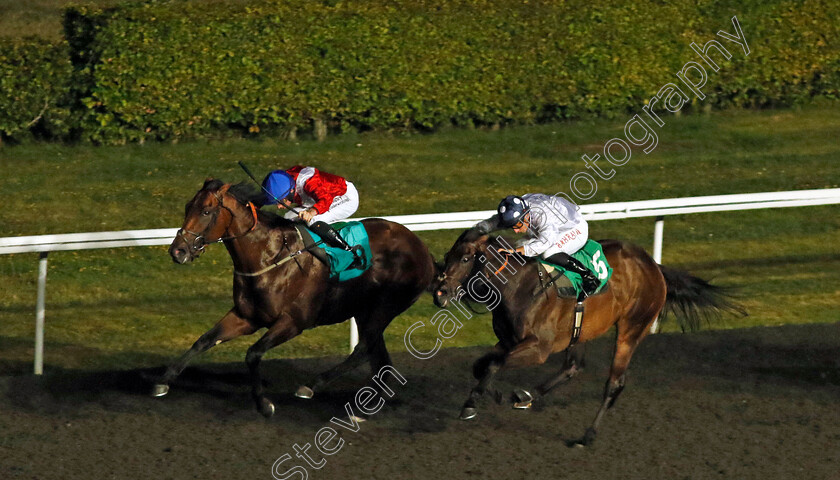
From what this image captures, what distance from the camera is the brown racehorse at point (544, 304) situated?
580cm

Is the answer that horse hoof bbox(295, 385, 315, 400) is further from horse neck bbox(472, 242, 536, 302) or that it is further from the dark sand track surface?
horse neck bbox(472, 242, 536, 302)

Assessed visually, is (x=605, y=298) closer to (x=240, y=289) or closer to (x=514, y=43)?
(x=240, y=289)

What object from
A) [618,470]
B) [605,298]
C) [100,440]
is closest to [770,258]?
[605,298]

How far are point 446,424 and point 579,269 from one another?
0.97 metres

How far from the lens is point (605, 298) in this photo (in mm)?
6242

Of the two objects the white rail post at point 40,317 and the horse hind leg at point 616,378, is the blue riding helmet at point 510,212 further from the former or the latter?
the white rail post at point 40,317

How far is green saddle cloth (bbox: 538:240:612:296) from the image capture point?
20.1ft

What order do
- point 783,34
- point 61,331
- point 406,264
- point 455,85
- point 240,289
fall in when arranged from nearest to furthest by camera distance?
1. point 240,289
2. point 406,264
3. point 61,331
4. point 455,85
5. point 783,34

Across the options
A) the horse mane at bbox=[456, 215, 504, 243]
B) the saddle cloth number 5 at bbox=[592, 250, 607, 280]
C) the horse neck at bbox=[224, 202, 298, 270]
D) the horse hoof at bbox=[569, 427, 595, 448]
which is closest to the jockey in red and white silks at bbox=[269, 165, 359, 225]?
the horse neck at bbox=[224, 202, 298, 270]

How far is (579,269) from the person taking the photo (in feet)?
20.1

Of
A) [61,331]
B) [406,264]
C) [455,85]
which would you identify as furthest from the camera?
[455,85]

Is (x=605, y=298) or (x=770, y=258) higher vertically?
(x=605, y=298)

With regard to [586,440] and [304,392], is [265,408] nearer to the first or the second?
[304,392]

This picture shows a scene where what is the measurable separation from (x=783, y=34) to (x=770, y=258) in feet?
13.8
